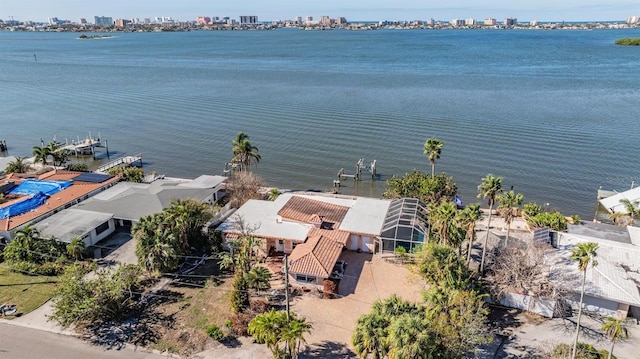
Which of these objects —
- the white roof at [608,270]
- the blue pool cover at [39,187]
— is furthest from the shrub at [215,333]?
the blue pool cover at [39,187]

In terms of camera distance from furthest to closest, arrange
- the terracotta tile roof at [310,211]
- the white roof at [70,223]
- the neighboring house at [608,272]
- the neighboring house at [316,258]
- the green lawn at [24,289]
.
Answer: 1. the terracotta tile roof at [310,211]
2. the white roof at [70,223]
3. the neighboring house at [316,258]
4. the green lawn at [24,289]
5. the neighboring house at [608,272]

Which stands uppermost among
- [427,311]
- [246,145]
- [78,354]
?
[246,145]

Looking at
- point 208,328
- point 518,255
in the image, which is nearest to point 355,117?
point 518,255

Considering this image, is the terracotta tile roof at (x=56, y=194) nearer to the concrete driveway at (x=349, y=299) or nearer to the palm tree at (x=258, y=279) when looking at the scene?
the palm tree at (x=258, y=279)

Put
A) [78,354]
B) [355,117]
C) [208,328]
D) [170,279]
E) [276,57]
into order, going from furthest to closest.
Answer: [276,57] < [355,117] < [170,279] < [208,328] < [78,354]

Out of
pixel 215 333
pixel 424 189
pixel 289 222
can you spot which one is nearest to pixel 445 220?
pixel 424 189

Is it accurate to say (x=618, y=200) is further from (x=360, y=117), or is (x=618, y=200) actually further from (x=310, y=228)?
(x=360, y=117)

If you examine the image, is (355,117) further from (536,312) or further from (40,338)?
(40,338)
